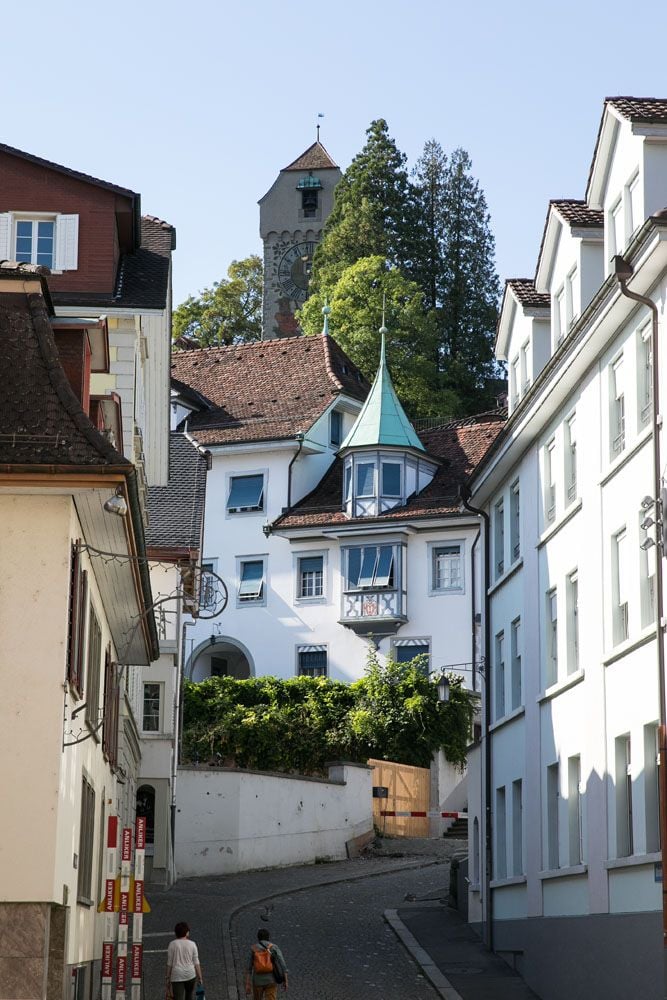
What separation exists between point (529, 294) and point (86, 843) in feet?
50.1

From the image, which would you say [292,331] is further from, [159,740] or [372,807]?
[159,740]

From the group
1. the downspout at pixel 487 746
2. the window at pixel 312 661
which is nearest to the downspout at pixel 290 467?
the window at pixel 312 661

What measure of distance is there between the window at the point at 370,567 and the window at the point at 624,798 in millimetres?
34851

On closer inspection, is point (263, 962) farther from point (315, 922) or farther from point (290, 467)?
point (290, 467)

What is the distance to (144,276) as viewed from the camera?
27516mm

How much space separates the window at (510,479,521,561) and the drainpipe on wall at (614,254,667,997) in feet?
30.7

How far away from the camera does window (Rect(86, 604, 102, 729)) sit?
60.3ft

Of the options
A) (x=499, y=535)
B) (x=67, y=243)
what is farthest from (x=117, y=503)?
(x=499, y=535)

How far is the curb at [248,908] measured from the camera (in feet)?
78.4

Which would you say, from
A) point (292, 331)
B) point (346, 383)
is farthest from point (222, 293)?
point (346, 383)

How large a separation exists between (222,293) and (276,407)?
44618mm

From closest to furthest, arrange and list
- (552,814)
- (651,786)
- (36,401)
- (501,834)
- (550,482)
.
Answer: (36,401)
(651,786)
(552,814)
(550,482)
(501,834)

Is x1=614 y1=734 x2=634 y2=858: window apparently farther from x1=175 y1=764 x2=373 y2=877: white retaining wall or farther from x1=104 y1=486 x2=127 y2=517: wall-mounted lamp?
x1=175 y1=764 x2=373 y2=877: white retaining wall

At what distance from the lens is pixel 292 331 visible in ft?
330
